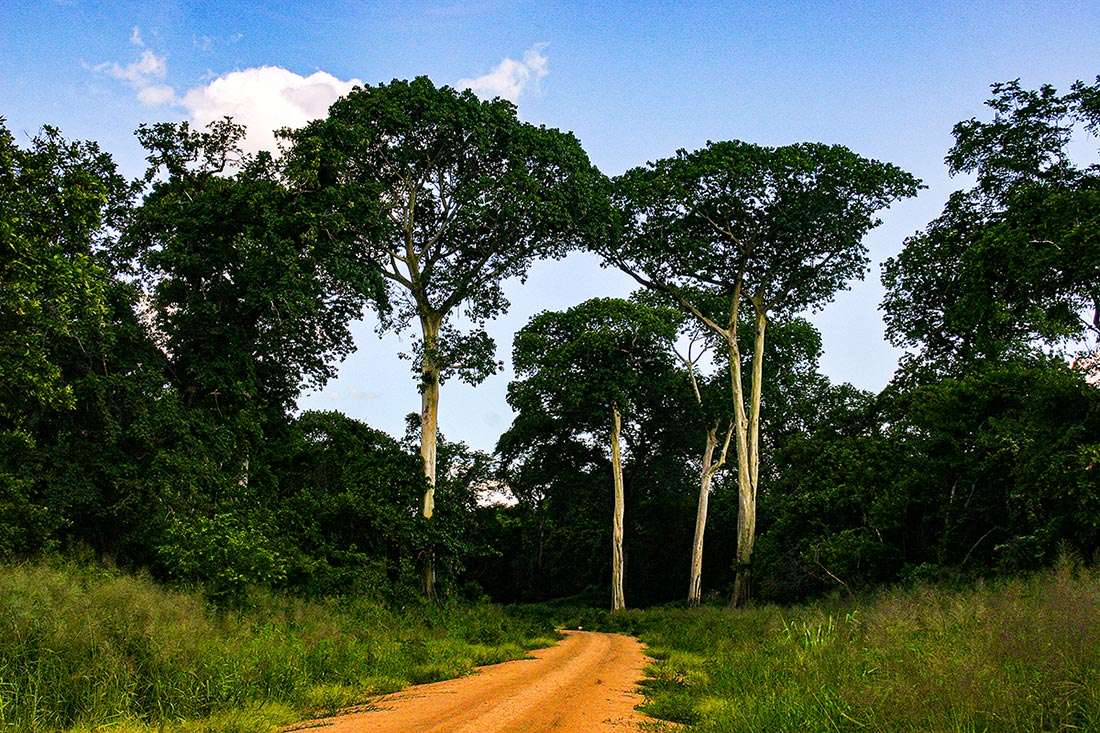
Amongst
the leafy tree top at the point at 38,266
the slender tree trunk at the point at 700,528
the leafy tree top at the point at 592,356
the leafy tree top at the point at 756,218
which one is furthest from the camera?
the slender tree trunk at the point at 700,528

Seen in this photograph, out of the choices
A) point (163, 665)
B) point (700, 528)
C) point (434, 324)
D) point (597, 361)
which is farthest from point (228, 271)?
point (700, 528)

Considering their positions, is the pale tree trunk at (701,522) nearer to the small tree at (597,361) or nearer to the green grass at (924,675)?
the small tree at (597,361)

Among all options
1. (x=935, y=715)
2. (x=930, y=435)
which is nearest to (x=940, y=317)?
(x=930, y=435)

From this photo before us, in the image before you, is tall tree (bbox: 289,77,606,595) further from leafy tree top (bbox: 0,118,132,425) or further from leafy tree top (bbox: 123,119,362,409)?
leafy tree top (bbox: 0,118,132,425)

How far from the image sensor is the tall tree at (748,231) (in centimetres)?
2819

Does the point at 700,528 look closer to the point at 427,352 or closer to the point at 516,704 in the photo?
the point at 427,352

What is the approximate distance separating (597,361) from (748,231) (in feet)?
31.3

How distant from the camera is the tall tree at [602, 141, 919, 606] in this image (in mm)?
28188

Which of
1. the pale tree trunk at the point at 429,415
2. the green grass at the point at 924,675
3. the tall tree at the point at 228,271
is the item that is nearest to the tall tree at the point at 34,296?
the tall tree at the point at 228,271

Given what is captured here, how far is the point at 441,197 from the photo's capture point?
75.5 ft

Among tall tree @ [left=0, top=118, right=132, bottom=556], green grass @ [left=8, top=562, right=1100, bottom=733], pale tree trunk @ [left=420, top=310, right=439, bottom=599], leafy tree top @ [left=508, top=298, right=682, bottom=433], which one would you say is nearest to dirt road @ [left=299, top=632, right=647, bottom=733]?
green grass @ [left=8, top=562, right=1100, bottom=733]

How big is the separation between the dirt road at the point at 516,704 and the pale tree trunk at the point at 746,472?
55.1 ft

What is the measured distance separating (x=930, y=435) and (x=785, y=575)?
839cm

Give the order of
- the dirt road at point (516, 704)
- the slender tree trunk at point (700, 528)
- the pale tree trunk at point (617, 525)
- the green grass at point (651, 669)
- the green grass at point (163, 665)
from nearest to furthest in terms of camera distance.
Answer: the green grass at point (651, 669), the green grass at point (163, 665), the dirt road at point (516, 704), the pale tree trunk at point (617, 525), the slender tree trunk at point (700, 528)
